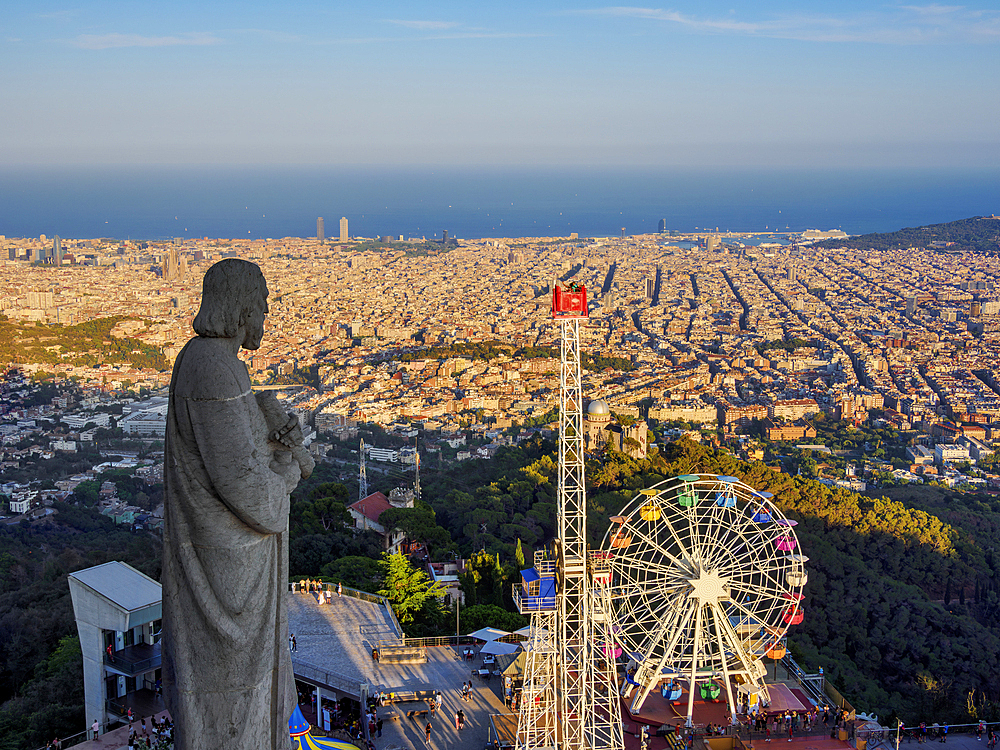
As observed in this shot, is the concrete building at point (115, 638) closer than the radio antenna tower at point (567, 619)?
Yes

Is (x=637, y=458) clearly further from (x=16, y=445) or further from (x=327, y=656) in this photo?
(x=16, y=445)

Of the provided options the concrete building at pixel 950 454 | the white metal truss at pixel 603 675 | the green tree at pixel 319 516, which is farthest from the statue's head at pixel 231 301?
the concrete building at pixel 950 454

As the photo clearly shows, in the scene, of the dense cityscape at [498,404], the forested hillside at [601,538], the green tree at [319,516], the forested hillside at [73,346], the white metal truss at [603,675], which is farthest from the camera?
the forested hillside at [73,346]

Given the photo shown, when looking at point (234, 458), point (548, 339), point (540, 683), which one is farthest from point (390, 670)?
point (548, 339)

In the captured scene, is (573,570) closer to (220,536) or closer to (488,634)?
(488,634)

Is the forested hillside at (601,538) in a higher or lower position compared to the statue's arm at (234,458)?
lower

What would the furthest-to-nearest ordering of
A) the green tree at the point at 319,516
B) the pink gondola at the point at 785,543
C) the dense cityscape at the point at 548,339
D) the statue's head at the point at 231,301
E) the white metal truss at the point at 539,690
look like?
the dense cityscape at the point at 548,339 < the green tree at the point at 319,516 < the pink gondola at the point at 785,543 < the white metal truss at the point at 539,690 < the statue's head at the point at 231,301

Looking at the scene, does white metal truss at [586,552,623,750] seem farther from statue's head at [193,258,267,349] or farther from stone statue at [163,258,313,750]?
statue's head at [193,258,267,349]

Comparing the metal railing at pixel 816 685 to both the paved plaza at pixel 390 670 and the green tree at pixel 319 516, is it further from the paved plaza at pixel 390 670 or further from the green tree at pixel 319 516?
the green tree at pixel 319 516

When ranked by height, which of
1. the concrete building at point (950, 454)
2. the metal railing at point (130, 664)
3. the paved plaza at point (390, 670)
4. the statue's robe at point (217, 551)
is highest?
the statue's robe at point (217, 551)
